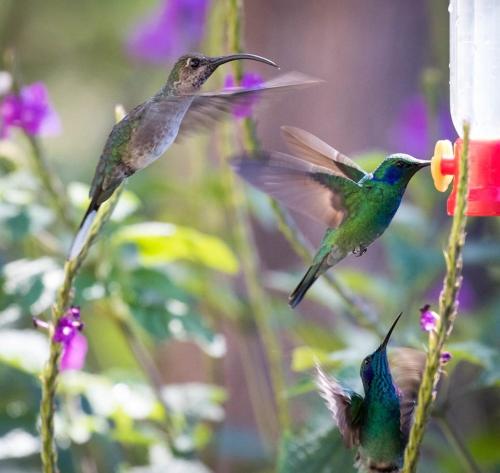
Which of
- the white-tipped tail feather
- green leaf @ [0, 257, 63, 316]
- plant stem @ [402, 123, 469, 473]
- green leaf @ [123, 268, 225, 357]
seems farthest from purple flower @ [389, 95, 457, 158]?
plant stem @ [402, 123, 469, 473]

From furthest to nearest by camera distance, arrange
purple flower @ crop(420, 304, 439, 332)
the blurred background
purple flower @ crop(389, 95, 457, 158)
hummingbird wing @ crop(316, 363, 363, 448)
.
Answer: purple flower @ crop(389, 95, 457, 158) < the blurred background < hummingbird wing @ crop(316, 363, 363, 448) < purple flower @ crop(420, 304, 439, 332)

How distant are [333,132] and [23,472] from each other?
6.88ft

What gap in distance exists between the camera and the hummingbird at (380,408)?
169cm

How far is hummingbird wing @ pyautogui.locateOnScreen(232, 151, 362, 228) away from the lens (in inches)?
66.4

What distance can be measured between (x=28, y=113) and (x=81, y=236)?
95 centimetres

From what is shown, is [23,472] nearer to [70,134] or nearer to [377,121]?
[377,121]

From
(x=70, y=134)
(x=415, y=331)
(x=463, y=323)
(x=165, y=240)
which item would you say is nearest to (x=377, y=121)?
(x=463, y=323)

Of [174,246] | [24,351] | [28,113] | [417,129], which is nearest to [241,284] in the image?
[417,129]

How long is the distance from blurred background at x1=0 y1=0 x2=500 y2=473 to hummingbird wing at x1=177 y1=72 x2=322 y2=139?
12cm

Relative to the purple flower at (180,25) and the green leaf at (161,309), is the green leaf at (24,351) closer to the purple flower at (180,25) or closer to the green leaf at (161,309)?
the green leaf at (161,309)

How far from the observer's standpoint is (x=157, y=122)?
1.86m

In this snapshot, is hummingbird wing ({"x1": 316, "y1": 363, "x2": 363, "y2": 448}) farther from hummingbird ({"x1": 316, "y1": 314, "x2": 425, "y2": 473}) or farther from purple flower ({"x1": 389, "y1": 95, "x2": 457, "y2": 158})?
purple flower ({"x1": 389, "y1": 95, "x2": 457, "y2": 158})

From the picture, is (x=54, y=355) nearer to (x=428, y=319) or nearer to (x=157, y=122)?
(x=157, y=122)

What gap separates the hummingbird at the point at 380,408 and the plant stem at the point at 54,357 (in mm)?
425
